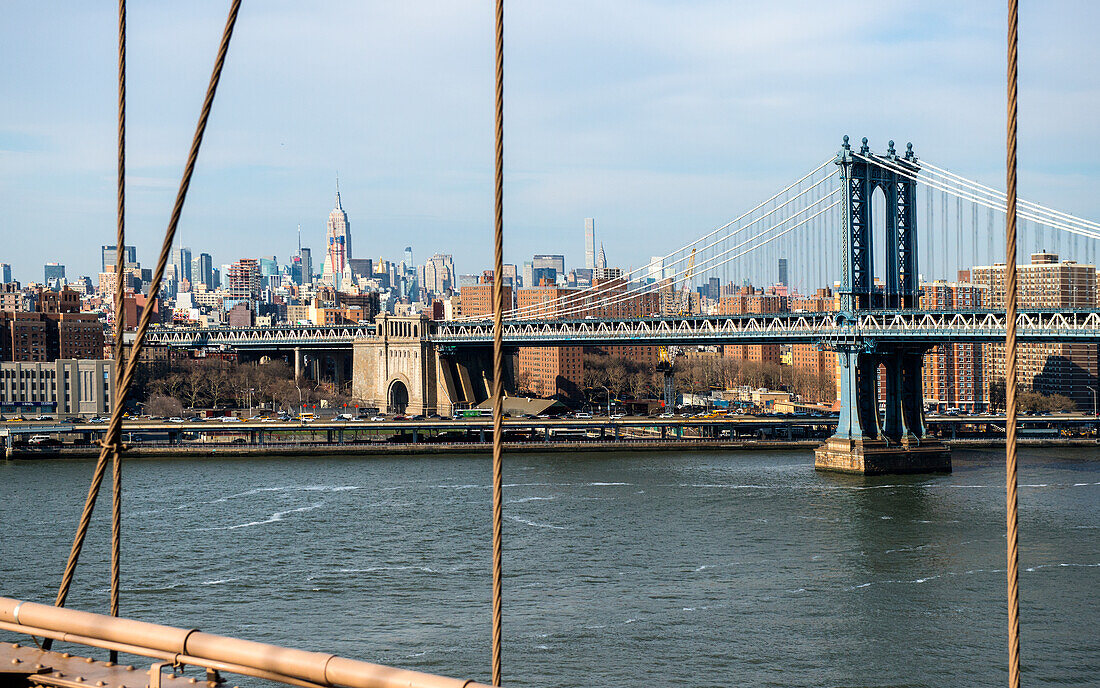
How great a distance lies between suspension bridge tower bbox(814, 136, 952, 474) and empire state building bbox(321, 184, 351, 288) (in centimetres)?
15834

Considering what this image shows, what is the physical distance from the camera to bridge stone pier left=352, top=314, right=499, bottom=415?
4181 cm

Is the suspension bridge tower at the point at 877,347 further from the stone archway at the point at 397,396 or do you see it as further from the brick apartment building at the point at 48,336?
the brick apartment building at the point at 48,336

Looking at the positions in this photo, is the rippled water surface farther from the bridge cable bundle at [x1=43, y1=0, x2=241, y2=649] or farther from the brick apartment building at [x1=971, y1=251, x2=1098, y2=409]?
the brick apartment building at [x1=971, y1=251, x2=1098, y2=409]

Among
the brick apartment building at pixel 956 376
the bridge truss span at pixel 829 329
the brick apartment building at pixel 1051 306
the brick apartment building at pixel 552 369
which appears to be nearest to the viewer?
→ the bridge truss span at pixel 829 329

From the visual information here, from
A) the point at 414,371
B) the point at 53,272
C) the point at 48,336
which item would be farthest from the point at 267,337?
the point at 53,272

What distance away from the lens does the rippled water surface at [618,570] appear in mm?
10930

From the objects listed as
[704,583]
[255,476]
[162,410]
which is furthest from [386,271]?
[704,583]

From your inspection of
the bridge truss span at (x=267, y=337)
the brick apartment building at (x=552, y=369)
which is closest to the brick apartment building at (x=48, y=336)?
the bridge truss span at (x=267, y=337)

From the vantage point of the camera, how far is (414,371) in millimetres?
42156

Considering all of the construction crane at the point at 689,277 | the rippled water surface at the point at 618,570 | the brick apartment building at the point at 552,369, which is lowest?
the rippled water surface at the point at 618,570

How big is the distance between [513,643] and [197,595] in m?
3.94

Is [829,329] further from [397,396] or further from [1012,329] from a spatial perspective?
[1012,329]

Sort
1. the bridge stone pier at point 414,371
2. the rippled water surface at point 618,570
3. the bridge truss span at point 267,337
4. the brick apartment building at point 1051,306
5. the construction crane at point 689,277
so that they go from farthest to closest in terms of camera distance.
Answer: the bridge truss span at point 267,337
the bridge stone pier at point 414,371
the brick apartment building at point 1051,306
the construction crane at point 689,277
the rippled water surface at point 618,570

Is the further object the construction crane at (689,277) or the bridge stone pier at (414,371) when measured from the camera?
the bridge stone pier at (414,371)
